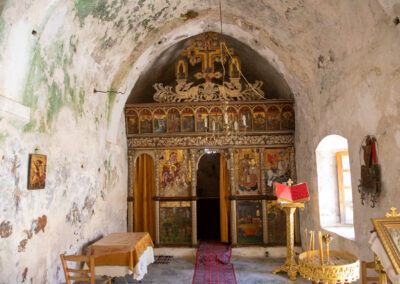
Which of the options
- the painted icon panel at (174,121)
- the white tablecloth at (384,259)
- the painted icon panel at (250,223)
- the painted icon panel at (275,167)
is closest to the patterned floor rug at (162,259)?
the painted icon panel at (250,223)

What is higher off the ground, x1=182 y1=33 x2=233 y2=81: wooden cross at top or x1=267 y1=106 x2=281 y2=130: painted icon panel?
x1=182 y1=33 x2=233 y2=81: wooden cross at top

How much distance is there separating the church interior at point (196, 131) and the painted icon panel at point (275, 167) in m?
0.04

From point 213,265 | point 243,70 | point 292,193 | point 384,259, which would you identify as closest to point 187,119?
point 243,70

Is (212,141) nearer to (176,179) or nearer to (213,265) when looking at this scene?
(176,179)

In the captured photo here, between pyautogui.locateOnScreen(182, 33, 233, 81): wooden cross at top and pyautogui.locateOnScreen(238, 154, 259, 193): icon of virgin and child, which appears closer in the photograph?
pyautogui.locateOnScreen(238, 154, 259, 193): icon of virgin and child

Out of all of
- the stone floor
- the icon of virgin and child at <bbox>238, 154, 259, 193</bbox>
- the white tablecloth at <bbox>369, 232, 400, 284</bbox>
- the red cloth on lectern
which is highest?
the icon of virgin and child at <bbox>238, 154, 259, 193</bbox>

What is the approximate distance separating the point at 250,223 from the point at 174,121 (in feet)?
10.9

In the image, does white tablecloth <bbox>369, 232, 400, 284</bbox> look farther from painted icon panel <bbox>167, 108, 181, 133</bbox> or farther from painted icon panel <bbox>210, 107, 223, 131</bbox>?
painted icon panel <bbox>167, 108, 181, 133</bbox>

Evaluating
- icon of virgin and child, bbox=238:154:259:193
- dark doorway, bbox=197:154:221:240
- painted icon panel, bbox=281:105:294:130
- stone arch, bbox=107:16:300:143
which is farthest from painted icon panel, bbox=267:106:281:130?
dark doorway, bbox=197:154:221:240

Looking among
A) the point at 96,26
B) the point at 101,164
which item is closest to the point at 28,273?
the point at 101,164

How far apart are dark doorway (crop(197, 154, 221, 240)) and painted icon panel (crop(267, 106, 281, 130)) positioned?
2.94m

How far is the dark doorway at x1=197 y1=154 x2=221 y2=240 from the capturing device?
10469 mm

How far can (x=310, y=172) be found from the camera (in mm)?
7395

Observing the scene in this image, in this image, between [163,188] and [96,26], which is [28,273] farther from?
[163,188]
